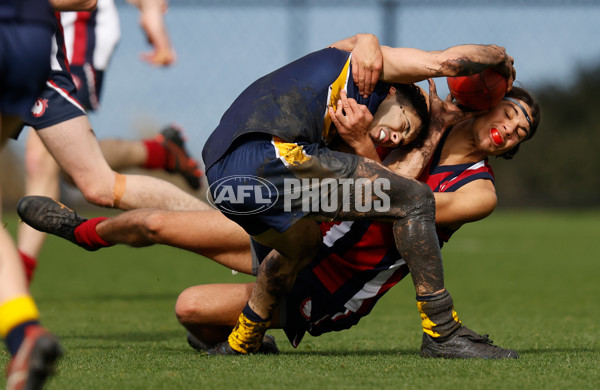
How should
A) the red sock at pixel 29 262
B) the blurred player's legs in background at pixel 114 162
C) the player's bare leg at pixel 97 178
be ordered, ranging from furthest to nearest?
the blurred player's legs in background at pixel 114 162 → the red sock at pixel 29 262 → the player's bare leg at pixel 97 178

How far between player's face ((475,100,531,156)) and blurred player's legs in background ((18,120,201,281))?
9.07 ft

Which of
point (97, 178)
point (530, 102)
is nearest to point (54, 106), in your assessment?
point (97, 178)

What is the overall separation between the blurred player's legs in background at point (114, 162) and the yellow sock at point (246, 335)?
6.13ft

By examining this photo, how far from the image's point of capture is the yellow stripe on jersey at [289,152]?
312 cm

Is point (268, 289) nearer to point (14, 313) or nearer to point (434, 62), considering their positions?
point (434, 62)

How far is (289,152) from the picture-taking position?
10.3ft

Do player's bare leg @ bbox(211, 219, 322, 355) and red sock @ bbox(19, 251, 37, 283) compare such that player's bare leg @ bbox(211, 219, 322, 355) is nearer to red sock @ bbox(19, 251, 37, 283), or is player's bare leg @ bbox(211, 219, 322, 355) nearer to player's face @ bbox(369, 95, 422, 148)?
player's face @ bbox(369, 95, 422, 148)

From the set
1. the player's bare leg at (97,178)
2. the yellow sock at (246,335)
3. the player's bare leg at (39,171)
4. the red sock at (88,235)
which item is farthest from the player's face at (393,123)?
the player's bare leg at (39,171)

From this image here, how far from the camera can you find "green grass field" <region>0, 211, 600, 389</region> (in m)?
2.83

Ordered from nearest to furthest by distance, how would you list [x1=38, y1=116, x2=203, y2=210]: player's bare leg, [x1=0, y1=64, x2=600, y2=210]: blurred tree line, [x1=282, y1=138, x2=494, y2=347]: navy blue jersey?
[x1=282, y1=138, x2=494, y2=347]: navy blue jersey < [x1=38, y1=116, x2=203, y2=210]: player's bare leg < [x1=0, y1=64, x2=600, y2=210]: blurred tree line

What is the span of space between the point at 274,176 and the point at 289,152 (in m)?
0.11

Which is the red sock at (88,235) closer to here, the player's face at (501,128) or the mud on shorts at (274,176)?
the mud on shorts at (274,176)

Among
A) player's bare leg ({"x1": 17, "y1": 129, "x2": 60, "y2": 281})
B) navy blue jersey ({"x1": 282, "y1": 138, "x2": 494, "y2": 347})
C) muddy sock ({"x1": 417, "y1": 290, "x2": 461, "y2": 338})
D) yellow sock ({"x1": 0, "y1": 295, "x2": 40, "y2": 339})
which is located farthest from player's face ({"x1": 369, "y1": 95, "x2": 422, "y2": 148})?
player's bare leg ({"x1": 17, "y1": 129, "x2": 60, "y2": 281})

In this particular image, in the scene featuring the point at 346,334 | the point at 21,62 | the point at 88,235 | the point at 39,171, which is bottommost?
the point at 346,334
